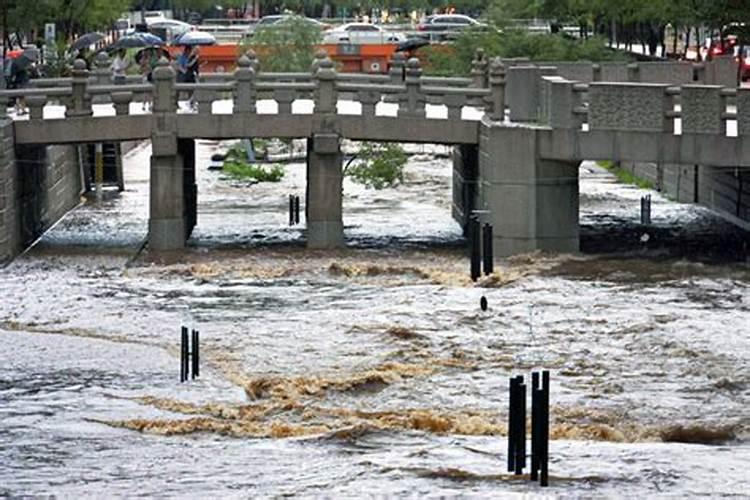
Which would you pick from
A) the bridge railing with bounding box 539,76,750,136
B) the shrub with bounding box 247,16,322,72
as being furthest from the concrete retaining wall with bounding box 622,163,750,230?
the shrub with bounding box 247,16,322,72

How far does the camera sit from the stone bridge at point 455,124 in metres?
43.8

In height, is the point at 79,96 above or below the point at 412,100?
above

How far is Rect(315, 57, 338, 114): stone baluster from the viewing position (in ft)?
160

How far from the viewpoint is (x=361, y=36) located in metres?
91.6

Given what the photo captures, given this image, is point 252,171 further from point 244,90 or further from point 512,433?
point 512,433

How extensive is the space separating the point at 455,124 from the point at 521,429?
23953mm

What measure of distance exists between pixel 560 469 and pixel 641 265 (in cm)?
1848

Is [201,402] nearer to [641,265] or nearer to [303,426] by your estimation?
[303,426]

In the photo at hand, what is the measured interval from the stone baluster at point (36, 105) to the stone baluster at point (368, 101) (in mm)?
6537

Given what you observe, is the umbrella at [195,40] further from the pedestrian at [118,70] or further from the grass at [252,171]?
the grass at [252,171]

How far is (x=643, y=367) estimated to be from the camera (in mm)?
32625

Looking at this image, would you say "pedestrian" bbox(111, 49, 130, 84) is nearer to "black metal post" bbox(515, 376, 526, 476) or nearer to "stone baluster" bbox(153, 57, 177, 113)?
"stone baluster" bbox(153, 57, 177, 113)

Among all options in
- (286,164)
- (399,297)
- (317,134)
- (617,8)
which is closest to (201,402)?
(399,297)

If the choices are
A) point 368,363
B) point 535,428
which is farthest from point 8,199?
point 535,428
